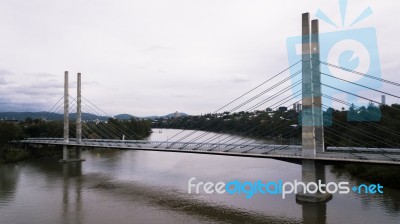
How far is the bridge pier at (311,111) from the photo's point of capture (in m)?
18.4

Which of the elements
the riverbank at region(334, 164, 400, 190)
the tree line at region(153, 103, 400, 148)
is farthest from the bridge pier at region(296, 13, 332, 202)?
the riverbank at region(334, 164, 400, 190)

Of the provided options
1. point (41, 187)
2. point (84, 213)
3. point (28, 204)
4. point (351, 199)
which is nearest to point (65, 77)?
point (41, 187)

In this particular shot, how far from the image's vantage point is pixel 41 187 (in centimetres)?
2366

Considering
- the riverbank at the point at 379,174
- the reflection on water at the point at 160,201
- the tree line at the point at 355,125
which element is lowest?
the reflection on water at the point at 160,201

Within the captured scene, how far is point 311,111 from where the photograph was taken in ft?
61.6

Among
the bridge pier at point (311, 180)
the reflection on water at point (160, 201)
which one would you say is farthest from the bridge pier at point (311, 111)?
the reflection on water at point (160, 201)

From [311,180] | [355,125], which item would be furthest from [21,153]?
[355,125]

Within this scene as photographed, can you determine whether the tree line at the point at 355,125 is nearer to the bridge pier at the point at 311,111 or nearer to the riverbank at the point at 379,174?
the riverbank at the point at 379,174

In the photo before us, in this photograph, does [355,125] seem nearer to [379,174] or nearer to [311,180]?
[379,174]

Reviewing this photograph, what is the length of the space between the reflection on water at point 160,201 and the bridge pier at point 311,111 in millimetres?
1385

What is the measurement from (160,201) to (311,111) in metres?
9.96

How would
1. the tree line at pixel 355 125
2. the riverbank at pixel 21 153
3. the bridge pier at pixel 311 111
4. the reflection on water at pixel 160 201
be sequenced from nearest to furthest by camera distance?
the reflection on water at pixel 160 201 < the bridge pier at pixel 311 111 < the tree line at pixel 355 125 < the riverbank at pixel 21 153

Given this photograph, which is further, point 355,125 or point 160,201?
point 355,125

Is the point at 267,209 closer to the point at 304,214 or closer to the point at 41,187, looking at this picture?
the point at 304,214
